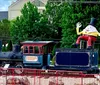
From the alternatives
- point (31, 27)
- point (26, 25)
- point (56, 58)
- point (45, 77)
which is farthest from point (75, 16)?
point (45, 77)

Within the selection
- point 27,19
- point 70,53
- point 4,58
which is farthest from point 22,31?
point 70,53

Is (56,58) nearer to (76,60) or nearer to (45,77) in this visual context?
(76,60)

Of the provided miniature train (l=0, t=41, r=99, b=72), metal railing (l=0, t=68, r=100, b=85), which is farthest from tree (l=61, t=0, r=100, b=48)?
metal railing (l=0, t=68, r=100, b=85)

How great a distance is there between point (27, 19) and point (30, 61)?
67.0 feet

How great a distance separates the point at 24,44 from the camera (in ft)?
73.5

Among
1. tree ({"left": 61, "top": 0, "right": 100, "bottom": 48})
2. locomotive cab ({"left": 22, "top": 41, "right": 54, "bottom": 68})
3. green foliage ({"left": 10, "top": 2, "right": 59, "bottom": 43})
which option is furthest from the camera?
green foliage ({"left": 10, "top": 2, "right": 59, "bottom": 43})

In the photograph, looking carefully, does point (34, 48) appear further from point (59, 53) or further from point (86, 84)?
point (86, 84)

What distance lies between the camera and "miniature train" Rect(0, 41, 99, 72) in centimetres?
2125

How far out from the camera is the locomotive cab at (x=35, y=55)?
2208 cm

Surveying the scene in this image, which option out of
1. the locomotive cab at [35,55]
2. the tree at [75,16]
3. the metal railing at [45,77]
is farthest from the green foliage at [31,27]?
the metal railing at [45,77]

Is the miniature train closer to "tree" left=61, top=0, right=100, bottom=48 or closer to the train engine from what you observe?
the train engine

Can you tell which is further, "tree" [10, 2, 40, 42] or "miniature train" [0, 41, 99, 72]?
"tree" [10, 2, 40, 42]

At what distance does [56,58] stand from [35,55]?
1.12 metres

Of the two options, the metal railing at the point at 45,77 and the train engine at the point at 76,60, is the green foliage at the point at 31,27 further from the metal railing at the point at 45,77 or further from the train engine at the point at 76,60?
the metal railing at the point at 45,77
